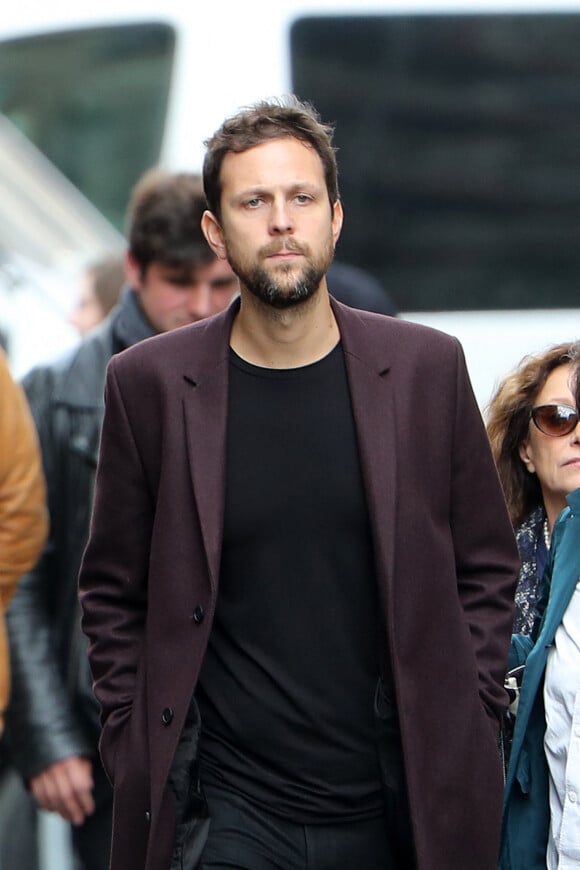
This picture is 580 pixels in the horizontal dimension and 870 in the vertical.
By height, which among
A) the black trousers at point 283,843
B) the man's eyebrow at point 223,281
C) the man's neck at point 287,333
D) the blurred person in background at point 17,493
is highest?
the man's eyebrow at point 223,281

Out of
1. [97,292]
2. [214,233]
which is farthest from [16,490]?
[97,292]

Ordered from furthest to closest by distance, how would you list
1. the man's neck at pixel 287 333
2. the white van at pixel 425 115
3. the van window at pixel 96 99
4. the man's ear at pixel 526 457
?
the van window at pixel 96 99 → the white van at pixel 425 115 → the man's ear at pixel 526 457 → the man's neck at pixel 287 333

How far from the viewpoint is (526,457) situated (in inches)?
177

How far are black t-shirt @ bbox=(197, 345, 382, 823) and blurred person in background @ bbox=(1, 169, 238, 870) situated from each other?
113 centimetres

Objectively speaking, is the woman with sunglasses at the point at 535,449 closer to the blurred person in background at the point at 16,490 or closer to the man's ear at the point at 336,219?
the man's ear at the point at 336,219

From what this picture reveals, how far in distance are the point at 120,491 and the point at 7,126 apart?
3.80 m

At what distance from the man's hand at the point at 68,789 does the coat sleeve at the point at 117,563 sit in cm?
86

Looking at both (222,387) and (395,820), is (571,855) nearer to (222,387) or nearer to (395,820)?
(395,820)

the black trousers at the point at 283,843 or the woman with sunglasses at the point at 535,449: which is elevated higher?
the woman with sunglasses at the point at 535,449

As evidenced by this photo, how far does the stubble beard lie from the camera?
3828 mm

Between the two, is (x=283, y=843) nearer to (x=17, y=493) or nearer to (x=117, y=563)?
(x=117, y=563)

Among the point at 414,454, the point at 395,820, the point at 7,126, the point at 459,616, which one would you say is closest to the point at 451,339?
the point at 414,454

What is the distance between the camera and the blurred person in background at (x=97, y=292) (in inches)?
293

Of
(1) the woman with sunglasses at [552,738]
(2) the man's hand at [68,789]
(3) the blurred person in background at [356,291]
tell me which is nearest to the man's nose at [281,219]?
(1) the woman with sunglasses at [552,738]
